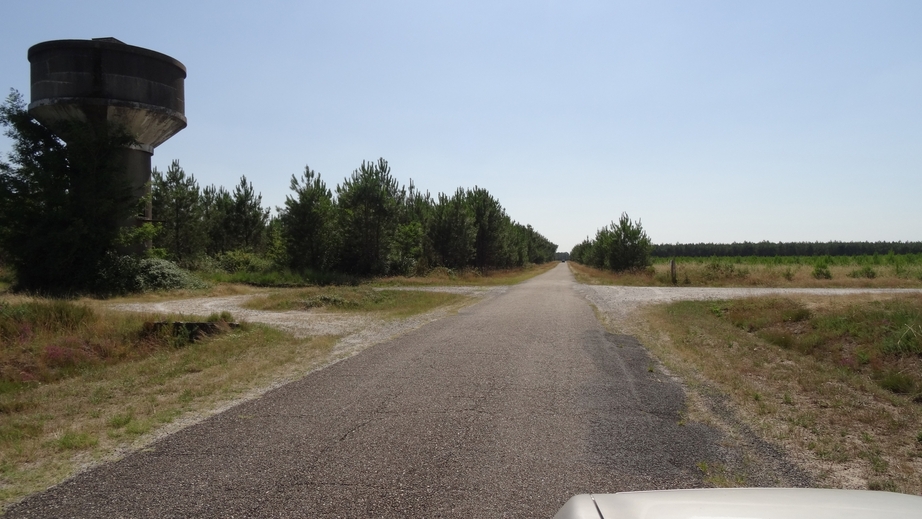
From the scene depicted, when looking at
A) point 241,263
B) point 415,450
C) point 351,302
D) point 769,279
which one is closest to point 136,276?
point 351,302

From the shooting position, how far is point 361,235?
128 ft

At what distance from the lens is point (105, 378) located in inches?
352

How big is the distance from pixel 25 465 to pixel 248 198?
49.4m

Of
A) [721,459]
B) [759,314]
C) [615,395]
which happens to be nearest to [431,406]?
[615,395]

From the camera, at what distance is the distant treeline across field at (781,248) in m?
121

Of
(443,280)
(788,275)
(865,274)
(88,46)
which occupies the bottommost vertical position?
(443,280)

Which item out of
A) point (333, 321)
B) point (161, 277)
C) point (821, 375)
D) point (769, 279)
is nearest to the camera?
point (821, 375)

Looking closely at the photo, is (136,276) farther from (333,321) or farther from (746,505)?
(746,505)

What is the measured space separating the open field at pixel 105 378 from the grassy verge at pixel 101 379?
2 cm

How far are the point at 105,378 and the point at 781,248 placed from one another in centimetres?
14912

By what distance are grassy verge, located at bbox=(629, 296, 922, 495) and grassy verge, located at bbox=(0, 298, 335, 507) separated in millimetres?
5938

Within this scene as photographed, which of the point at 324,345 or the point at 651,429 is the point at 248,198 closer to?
the point at 324,345

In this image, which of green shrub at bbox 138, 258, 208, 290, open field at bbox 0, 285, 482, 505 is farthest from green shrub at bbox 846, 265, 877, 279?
green shrub at bbox 138, 258, 208, 290

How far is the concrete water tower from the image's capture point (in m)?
23.7
